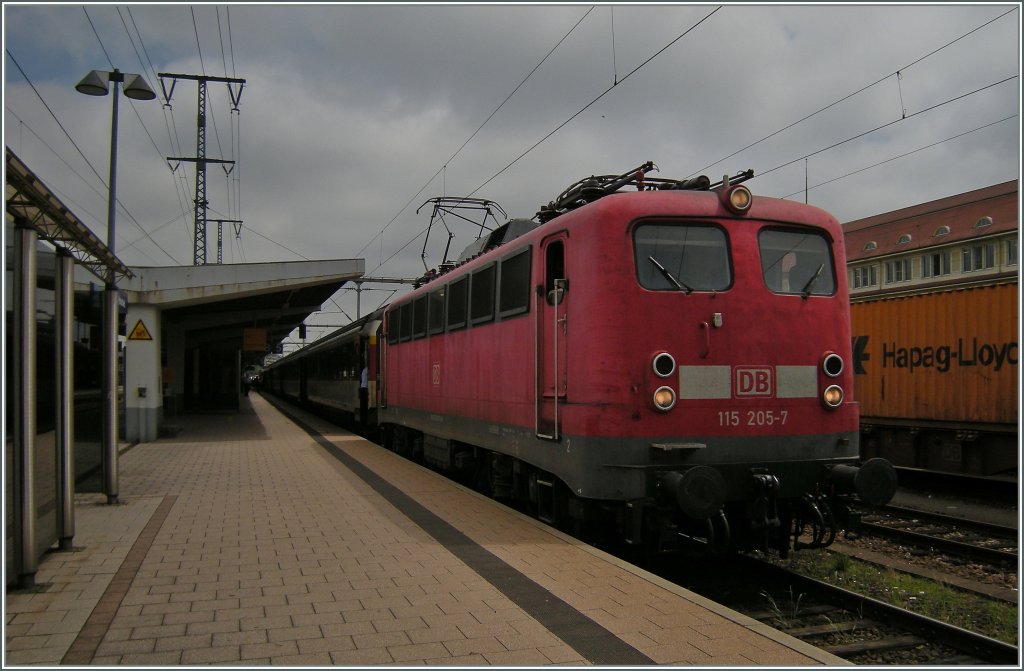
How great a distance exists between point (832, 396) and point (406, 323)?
794 centimetres

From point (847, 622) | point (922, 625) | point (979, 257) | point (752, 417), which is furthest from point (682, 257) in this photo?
point (979, 257)

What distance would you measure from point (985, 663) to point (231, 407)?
3320 cm

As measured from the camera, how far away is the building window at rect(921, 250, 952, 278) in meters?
47.7

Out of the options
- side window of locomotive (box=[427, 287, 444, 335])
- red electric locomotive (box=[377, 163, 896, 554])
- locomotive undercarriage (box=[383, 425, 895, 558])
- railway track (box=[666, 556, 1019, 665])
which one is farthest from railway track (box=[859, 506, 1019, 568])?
side window of locomotive (box=[427, 287, 444, 335])

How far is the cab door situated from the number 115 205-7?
131 centimetres

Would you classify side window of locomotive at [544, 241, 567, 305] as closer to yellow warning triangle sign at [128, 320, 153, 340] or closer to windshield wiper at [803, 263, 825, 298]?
windshield wiper at [803, 263, 825, 298]

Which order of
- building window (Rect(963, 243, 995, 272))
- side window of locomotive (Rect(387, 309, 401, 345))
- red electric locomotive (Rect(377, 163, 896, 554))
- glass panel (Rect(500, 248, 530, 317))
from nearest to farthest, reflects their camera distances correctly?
red electric locomotive (Rect(377, 163, 896, 554)), glass panel (Rect(500, 248, 530, 317)), side window of locomotive (Rect(387, 309, 401, 345)), building window (Rect(963, 243, 995, 272))

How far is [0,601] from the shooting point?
14.3ft

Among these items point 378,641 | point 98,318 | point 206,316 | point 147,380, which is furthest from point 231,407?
point 378,641

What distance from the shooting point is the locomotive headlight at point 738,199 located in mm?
6828

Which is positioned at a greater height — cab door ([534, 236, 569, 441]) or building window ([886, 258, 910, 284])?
building window ([886, 258, 910, 284])

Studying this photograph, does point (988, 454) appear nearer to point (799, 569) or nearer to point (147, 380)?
point (799, 569)

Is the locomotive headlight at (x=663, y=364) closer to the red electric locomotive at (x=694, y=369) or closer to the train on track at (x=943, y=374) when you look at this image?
the red electric locomotive at (x=694, y=369)

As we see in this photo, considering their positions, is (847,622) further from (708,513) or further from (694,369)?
(694,369)
